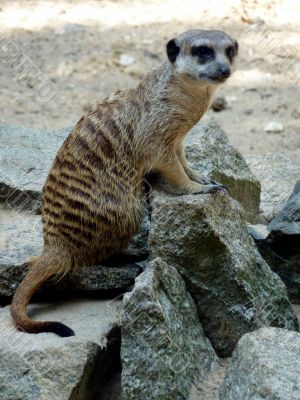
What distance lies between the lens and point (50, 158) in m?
4.25

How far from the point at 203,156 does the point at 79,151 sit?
71cm

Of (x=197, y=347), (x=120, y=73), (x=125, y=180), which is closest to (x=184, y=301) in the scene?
(x=197, y=347)

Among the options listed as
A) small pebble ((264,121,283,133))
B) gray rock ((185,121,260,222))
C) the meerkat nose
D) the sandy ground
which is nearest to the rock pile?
gray rock ((185,121,260,222))

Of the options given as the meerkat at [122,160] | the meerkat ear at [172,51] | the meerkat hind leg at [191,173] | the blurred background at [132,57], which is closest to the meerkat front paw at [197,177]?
the meerkat hind leg at [191,173]

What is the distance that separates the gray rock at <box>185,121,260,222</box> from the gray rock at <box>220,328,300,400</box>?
3.99 ft

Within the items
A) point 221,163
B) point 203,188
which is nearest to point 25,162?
point 221,163

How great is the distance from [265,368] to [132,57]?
431 cm

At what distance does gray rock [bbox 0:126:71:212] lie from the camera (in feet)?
13.0

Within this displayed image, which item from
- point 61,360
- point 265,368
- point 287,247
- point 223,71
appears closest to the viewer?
point 265,368

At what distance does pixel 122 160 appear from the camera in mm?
3275

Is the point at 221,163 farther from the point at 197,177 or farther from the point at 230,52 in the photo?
the point at 230,52

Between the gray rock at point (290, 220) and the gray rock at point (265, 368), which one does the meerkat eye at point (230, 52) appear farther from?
the gray rock at point (265, 368)

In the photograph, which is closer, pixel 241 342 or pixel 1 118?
pixel 241 342

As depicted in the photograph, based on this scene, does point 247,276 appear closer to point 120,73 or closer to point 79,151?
point 79,151
